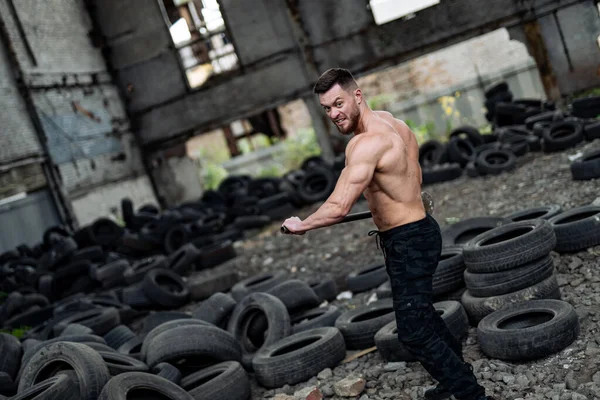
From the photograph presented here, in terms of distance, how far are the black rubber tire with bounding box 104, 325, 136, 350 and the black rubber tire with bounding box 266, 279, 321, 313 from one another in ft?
5.28

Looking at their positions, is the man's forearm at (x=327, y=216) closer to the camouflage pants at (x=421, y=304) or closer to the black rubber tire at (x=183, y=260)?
the camouflage pants at (x=421, y=304)

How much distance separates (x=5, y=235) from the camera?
→ 40.2ft

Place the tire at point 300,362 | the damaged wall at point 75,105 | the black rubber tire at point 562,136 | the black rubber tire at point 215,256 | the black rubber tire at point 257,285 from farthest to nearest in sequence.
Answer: the damaged wall at point 75,105
the black rubber tire at point 215,256
the black rubber tire at point 562,136
the black rubber tire at point 257,285
the tire at point 300,362

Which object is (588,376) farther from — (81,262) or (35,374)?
(81,262)

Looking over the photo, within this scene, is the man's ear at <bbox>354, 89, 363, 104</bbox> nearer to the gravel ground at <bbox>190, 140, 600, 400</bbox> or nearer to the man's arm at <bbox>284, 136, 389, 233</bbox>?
the man's arm at <bbox>284, 136, 389, 233</bbox>

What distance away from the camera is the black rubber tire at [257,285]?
700 centimetres

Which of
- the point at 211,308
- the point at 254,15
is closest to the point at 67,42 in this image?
the point at 254,15

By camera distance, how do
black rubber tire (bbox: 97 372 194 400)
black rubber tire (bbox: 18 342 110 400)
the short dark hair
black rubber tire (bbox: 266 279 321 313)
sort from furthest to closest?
black rubber tire (bbox: 266 279 321 313) < black rubber tire (bbox: 18 342 110 400) < black rubber tire (bbox: 97 372 194 400) < the short dark hair

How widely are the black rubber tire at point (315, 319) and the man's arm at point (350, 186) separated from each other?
2407mm

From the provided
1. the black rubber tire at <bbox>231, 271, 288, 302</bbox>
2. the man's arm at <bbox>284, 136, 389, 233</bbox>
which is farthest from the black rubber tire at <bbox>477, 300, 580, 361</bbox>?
the black rubber tire at <bbox>231, 271, 288, 302</bbox>

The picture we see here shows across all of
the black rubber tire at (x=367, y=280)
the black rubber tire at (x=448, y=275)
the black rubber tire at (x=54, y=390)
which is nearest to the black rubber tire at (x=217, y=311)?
the black rubber tire at (x=367, y=280)

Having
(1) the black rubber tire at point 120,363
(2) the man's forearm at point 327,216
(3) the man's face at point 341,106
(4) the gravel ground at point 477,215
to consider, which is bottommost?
(4) the gravel ground at point 477,215

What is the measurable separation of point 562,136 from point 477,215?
3.26 metres

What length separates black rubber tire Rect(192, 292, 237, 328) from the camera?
606 centimetres
